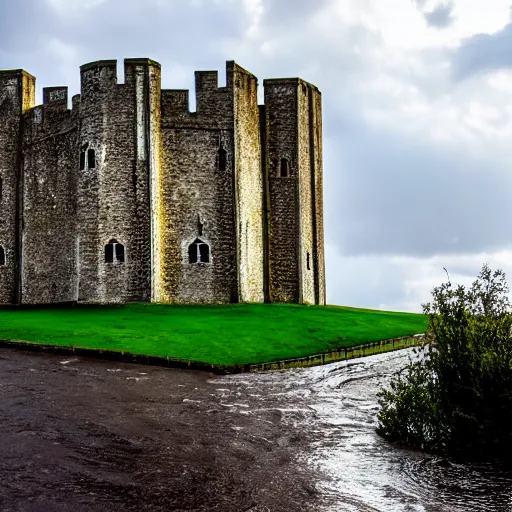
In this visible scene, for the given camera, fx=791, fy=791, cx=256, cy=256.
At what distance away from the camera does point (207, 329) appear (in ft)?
94.5

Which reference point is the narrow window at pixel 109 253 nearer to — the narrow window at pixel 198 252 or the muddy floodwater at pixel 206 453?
the narrow window at pixel 198 252

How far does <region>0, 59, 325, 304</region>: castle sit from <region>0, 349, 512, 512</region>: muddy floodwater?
1746 cm

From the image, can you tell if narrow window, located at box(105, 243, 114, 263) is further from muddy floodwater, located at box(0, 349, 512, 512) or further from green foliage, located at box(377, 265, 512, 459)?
green foliage, located at box(377, 265, 512, 459)

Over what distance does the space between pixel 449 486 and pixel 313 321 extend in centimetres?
2038

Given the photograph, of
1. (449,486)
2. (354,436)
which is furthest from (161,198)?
(449,486)

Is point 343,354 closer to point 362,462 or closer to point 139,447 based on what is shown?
point 362,462

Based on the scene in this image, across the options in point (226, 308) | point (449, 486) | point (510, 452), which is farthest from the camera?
point (226, 308)

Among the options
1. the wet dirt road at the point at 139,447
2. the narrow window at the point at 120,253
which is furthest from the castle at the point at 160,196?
the wet dirt road at the point at 139,447

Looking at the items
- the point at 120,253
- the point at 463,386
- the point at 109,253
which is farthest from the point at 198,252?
the point at 463,386

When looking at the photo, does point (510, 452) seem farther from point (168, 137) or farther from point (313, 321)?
point (168, 137)

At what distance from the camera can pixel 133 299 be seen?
36906mm

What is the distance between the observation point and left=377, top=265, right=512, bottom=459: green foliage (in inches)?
546

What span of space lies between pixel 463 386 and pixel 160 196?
26.0 meters

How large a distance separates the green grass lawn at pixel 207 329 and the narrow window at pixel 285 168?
792 centimetres
